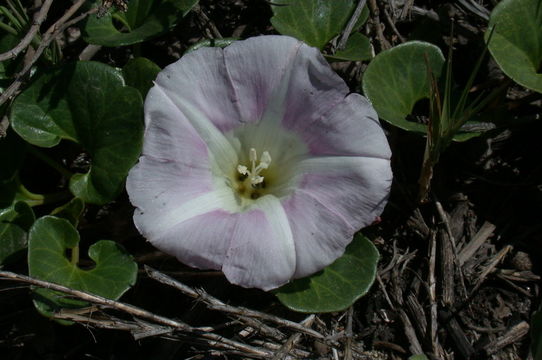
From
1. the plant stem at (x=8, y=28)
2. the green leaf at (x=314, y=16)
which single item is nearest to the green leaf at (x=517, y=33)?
the green leaf at (x=314, y=16)

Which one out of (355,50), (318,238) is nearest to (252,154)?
(318,238)

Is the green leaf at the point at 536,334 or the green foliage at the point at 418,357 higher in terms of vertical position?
the green leaf at the point at 536,334

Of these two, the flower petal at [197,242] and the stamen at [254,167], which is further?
the stamen at [254,167]

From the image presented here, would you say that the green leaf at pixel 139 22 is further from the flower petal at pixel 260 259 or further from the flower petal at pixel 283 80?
the flower petal at pixel 260 259

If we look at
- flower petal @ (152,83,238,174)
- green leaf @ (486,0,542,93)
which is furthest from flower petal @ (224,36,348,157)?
green leaf @ (486,0,542,93)

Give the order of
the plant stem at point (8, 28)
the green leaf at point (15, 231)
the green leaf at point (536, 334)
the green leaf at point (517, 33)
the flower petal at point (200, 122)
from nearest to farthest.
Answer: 1. the flower petal at point (200, 122)
2. the green leaf at point (536, 334)
3. the green leaf at point (15, 231)
4. the plant stem at point (8, 28)
5. the green leaf at point (517, 33)

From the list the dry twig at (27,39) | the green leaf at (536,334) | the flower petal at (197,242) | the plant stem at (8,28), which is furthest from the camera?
the plant stem at (8,28)

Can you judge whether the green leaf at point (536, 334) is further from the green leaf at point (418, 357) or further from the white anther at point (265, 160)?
the white anther at point (265, 160)

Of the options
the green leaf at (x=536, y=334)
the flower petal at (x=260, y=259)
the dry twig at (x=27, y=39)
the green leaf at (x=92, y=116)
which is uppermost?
the dry twig at (x=27, y=39)
